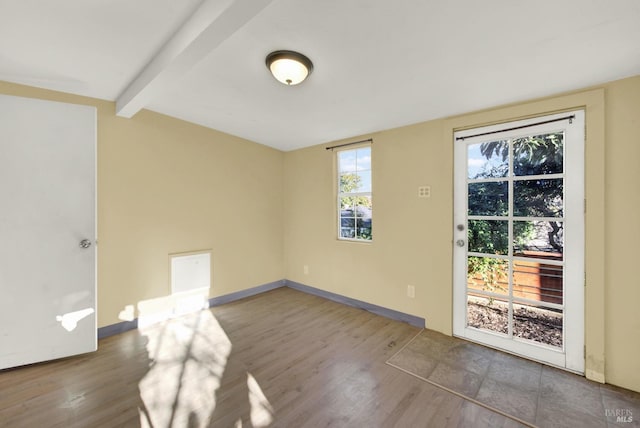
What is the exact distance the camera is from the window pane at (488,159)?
2.46 metres

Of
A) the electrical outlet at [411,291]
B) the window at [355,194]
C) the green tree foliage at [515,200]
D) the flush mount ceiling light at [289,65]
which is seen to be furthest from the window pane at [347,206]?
the flush mount ceiling light at [289,65]

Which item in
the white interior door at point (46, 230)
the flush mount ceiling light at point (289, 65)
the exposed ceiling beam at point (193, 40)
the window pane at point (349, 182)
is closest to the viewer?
the exposed ceiling beam at point (193, 40)

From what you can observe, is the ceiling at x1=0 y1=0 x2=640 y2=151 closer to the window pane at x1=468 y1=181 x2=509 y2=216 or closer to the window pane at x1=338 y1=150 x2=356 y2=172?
the window pane at x1=468 y1=181 x2=509 y2=216

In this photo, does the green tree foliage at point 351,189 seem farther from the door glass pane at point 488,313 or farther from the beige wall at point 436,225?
the door glass pane at point 488,313

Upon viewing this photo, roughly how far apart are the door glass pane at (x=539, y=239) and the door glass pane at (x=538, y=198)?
9 centimetres

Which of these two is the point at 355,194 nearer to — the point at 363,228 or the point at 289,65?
the point at 363,228

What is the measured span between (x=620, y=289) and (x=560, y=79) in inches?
63.3

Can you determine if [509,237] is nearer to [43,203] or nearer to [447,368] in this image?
[447,368]

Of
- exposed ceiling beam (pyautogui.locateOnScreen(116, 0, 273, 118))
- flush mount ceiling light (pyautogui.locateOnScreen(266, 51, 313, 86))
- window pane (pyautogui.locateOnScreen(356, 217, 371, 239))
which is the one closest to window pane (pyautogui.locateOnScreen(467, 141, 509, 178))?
window pane (pyautogui.locateOnScreen(356, 217, 371, 239))

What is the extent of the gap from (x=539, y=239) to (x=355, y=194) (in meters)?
2.00

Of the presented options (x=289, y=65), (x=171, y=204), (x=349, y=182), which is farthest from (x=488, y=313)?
(x=171, y=204)

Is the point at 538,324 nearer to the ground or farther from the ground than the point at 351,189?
nearer to the ground

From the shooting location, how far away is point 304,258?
4.19 meters

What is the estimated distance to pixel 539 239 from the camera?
229 cm
